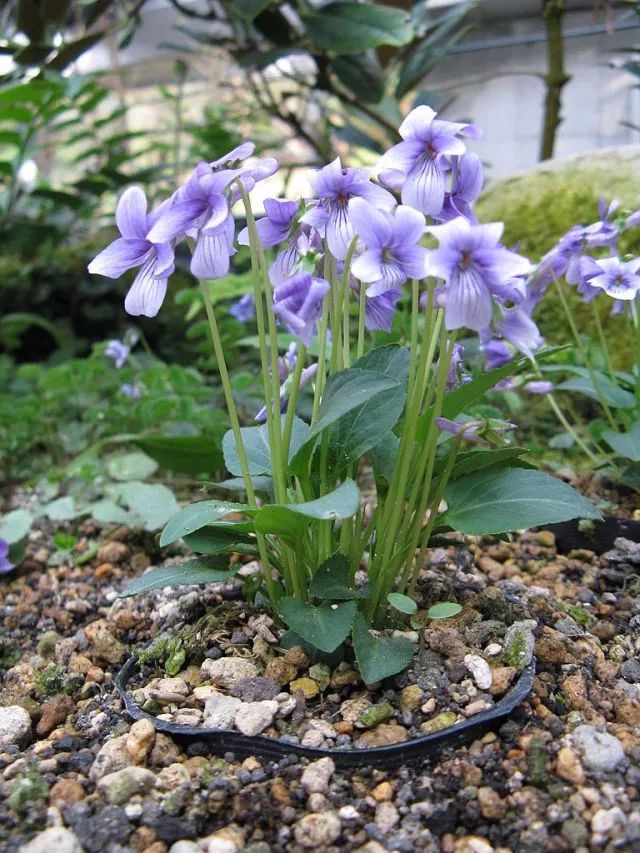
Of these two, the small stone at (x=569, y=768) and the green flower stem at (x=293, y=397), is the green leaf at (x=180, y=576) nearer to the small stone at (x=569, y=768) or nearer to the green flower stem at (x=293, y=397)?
the green flower stem at (x=293, y=397)

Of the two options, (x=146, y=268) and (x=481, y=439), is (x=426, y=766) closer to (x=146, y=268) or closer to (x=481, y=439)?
(x=481, y=439)

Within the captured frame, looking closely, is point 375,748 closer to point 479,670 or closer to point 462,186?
point 479,670

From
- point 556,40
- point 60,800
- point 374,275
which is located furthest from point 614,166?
point 60,800

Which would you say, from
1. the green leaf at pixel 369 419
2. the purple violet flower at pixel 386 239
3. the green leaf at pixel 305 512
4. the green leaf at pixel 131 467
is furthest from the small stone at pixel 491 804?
the green leaf at pixel 131 467

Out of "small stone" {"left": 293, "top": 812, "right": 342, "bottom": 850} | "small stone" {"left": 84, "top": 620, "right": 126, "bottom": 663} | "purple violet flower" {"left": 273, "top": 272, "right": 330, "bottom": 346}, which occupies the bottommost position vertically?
"small stone" {"left": 84, "top": 620, "right": 126, "bottom": 663}

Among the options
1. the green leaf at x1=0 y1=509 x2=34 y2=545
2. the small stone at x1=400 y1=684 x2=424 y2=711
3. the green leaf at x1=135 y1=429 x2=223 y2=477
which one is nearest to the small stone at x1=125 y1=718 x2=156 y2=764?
the small stone at x1=400 y1=684 x2=424 y2=711

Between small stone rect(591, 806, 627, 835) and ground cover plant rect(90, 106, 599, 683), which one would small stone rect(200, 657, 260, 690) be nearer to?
ground cover plant rect(90, 106, 599, 683)

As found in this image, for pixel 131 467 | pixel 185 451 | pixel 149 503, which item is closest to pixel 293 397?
pixel 185 451
